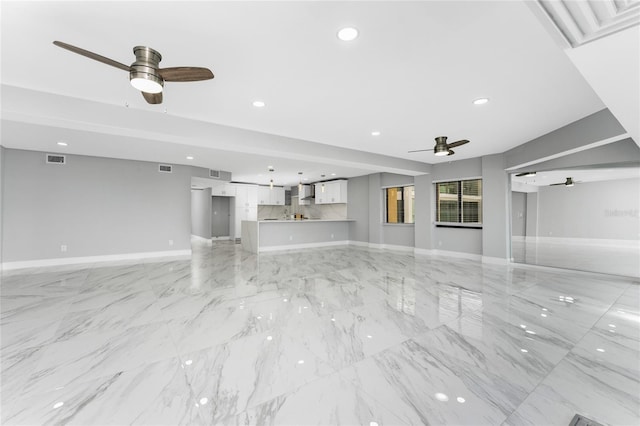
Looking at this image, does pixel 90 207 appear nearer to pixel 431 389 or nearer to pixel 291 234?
pixel 291 234

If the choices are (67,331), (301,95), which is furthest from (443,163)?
(67,331)

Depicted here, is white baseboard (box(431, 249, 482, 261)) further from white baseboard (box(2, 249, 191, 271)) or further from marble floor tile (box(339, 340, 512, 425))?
white baseboard (box(2, 249, 191, 271))

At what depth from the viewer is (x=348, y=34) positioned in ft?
6.95

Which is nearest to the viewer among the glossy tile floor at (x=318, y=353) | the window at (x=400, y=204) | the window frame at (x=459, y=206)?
the glossy tile floor at (x=318, y=353)

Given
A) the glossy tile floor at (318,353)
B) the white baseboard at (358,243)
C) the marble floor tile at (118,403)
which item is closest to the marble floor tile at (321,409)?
the glossy tile floor at (318,353)

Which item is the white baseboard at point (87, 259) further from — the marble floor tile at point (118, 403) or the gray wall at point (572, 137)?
the gray wall at point (572, 137)

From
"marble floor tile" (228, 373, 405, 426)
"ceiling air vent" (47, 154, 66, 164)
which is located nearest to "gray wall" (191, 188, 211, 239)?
"ceiling air vent" (47, 154, 66, 164)

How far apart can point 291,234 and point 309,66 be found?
21.2 ft

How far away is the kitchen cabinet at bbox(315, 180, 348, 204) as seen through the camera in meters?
10.0

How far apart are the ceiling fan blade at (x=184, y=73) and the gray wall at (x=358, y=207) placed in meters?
7.65

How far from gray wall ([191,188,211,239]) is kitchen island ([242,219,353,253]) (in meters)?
2.55

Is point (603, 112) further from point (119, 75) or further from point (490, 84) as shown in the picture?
point (119, 75)

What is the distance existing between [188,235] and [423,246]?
22.1 ft

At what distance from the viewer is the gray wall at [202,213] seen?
10.3 meters
